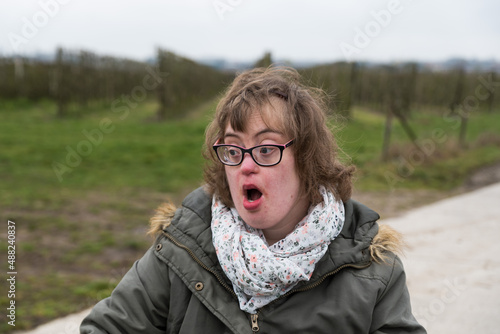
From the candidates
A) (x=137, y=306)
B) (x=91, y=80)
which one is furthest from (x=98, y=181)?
(x=91, y=80)

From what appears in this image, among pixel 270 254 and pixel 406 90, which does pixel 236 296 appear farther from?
pixel 406 90

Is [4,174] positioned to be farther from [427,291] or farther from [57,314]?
[427,291]

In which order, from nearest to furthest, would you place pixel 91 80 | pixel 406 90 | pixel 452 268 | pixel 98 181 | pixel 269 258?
1. pixel 269 258
2. pixel 452 268
3. pixel 98 181
4. pixel 406 90
5. pixel 91 80

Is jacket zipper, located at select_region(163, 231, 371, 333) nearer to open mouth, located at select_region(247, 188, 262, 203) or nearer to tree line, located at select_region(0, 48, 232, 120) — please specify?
open mouth, located at select_region(247, 188, 262, 203)

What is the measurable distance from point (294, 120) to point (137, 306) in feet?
2.82

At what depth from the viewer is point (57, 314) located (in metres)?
3.19

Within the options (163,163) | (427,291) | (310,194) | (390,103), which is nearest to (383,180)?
(390,103)

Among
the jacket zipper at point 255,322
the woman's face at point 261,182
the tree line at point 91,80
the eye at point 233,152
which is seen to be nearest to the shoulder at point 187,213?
Result: the woman's face at point 261,182

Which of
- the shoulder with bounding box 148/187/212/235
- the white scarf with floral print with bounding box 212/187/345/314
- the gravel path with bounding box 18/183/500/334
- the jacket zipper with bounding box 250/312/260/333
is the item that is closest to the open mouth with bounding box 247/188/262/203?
the white scarf with floral print with bounding box 212/187/345/314

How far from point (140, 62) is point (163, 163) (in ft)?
53.3

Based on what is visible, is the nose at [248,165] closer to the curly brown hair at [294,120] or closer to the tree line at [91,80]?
the curly brown hair at [294,120]

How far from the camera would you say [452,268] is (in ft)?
12.8

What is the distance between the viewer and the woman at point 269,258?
163 centimetres

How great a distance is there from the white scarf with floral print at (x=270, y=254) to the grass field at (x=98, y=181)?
522 mm
